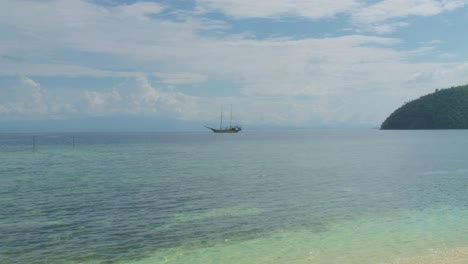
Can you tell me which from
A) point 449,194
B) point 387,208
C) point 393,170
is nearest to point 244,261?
point 387,208

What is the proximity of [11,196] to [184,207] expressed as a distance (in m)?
18.3

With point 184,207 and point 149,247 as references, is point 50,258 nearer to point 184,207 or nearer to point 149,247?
point 149,247

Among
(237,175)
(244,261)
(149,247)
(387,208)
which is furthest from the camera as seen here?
(237,175)

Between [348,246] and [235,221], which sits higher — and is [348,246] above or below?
above

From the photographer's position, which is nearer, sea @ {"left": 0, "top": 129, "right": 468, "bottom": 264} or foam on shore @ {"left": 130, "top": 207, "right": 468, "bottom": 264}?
foam on shore @ {"left": 130, "top": 207, "right": 468, "bottom": 264}

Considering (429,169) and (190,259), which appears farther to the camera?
(429,169)

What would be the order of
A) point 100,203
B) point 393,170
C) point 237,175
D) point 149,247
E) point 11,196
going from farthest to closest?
1. point 393,170
2. point 237,175
3. point 11,196
4. point 100,203
5. point 149,247

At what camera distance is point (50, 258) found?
2136 cm

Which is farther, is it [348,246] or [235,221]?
[235,221]

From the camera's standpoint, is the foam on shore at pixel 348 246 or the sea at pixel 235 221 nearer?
the foam on shore at pixel 348 246

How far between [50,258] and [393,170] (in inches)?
2125

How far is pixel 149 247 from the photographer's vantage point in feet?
76.4

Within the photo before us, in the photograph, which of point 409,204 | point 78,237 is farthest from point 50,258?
point 409,204

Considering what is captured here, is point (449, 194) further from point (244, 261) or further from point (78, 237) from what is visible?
point (78, 237)
